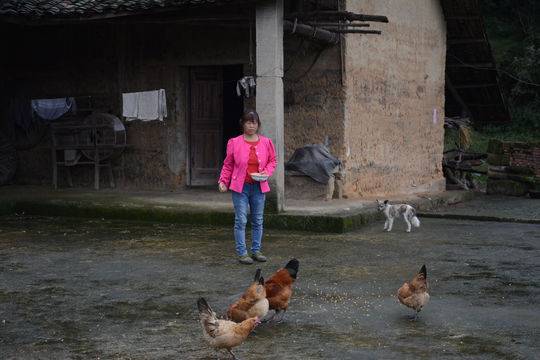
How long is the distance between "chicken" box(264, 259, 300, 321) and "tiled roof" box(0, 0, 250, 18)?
222 inches

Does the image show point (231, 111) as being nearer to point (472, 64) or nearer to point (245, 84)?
point (245, 84)

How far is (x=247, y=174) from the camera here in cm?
815

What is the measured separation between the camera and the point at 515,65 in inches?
1185

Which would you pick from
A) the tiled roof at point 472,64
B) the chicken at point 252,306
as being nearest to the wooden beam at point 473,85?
the tiled roof at point 472,64

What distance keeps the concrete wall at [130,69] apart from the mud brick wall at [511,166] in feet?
24.3

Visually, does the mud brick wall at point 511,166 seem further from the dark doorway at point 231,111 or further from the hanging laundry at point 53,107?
the hanging laundry at point 53,107

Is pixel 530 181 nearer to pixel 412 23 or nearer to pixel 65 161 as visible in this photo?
pixel 412 23

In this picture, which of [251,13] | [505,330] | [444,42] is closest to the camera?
[505,330]

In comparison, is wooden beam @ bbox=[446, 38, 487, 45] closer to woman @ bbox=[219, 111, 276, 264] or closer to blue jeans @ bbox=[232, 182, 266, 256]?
woman @ bbox=[219, 111, 276, 264]

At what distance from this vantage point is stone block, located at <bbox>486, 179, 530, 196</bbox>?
17359 millimetres

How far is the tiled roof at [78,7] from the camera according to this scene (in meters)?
10.8

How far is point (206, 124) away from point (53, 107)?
2.95 m

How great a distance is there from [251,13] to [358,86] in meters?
2.58

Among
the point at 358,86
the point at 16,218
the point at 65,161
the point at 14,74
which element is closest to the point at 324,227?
the point at 358,86
